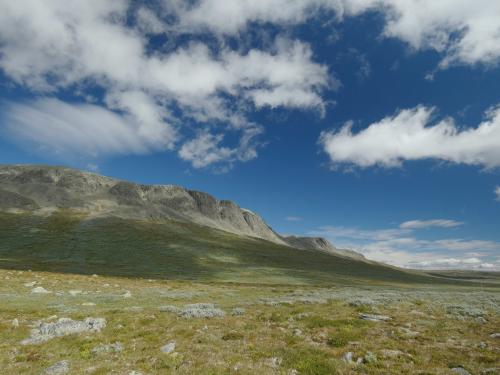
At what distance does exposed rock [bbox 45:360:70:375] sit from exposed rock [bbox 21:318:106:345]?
4.77m

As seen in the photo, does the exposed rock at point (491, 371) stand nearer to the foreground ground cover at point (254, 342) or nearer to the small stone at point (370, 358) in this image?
the foreground ground cover at point (254, 342)

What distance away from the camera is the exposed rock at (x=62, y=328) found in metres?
18.4

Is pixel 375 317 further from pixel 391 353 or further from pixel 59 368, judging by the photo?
pixel 59 368

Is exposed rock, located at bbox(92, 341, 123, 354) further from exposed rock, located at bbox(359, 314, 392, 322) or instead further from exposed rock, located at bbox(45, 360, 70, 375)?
exposed rock, located at bbox(359, 314, 392, 322)

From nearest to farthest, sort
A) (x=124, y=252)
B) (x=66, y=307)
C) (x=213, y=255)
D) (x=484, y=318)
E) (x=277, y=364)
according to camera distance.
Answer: (x=277, y=364), (x=484, y=318), (x=66, y=307), (x=124, y=252), (x=213, y=255)

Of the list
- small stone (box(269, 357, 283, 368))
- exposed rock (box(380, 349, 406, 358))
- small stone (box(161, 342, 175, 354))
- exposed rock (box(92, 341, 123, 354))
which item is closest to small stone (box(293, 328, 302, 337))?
small stone (box(269, 357, 283, 368))

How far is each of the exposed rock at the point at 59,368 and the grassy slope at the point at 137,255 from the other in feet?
235

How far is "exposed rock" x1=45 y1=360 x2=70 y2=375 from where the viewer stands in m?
13.5

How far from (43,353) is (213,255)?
4986 inches

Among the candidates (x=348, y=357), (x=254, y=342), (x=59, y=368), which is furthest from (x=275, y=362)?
(x=59, y=368)

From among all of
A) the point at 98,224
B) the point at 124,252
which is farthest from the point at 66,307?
the point at 98,224

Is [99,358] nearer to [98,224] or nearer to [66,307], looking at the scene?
[66,307]

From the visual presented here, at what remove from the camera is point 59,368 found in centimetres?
1384

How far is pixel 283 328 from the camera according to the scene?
21.0 meters
